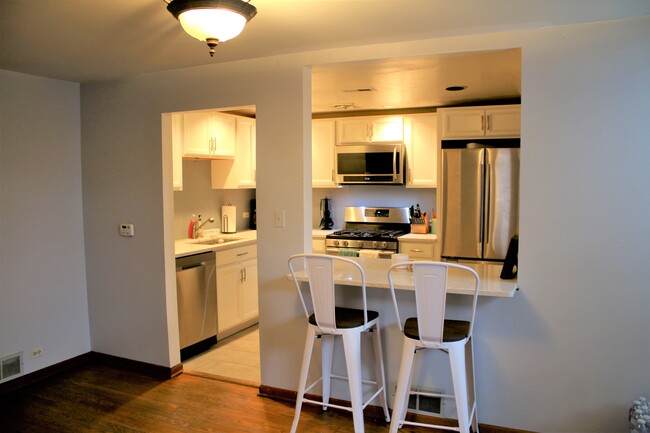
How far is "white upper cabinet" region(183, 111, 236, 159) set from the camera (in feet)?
14.2

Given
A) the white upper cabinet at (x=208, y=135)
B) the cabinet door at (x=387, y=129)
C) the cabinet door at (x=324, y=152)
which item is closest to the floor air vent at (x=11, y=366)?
the white upper cabinet at (x=208, y=135)

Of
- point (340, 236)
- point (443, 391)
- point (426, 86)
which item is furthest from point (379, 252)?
point (443, 391)

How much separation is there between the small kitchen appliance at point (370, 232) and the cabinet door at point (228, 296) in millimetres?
1100

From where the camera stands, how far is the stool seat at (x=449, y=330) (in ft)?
8.00

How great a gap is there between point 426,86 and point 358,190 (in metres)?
1.93

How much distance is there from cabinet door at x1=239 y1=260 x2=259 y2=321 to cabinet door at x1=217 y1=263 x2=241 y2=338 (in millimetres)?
75

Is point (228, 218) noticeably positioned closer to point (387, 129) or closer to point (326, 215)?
point (326, 215)

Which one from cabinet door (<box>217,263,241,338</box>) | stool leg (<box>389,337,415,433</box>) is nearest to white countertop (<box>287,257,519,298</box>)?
stool leg (<box>389,337,415,433</box>)

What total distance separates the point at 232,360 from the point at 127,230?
4.40 ft

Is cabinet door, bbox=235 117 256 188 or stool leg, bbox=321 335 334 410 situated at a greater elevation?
cabinet door, bbox=235 117 256 188

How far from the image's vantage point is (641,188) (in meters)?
2.45

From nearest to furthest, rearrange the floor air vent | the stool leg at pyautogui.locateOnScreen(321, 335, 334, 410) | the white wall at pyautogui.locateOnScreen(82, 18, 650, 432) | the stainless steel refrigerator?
the white wall at pyautogui.locateOnScreen(82, 18, 650, 432), the stool leg at pyautogui.locateOnScreen(321, 335, 334, 410), the floor air vent, the stainless steel refrigerator

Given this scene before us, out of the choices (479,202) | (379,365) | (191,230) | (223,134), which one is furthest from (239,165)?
(379,365)

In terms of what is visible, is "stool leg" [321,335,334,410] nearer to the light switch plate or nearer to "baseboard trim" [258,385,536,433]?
"baseboard trim" [258,385,536,433]
